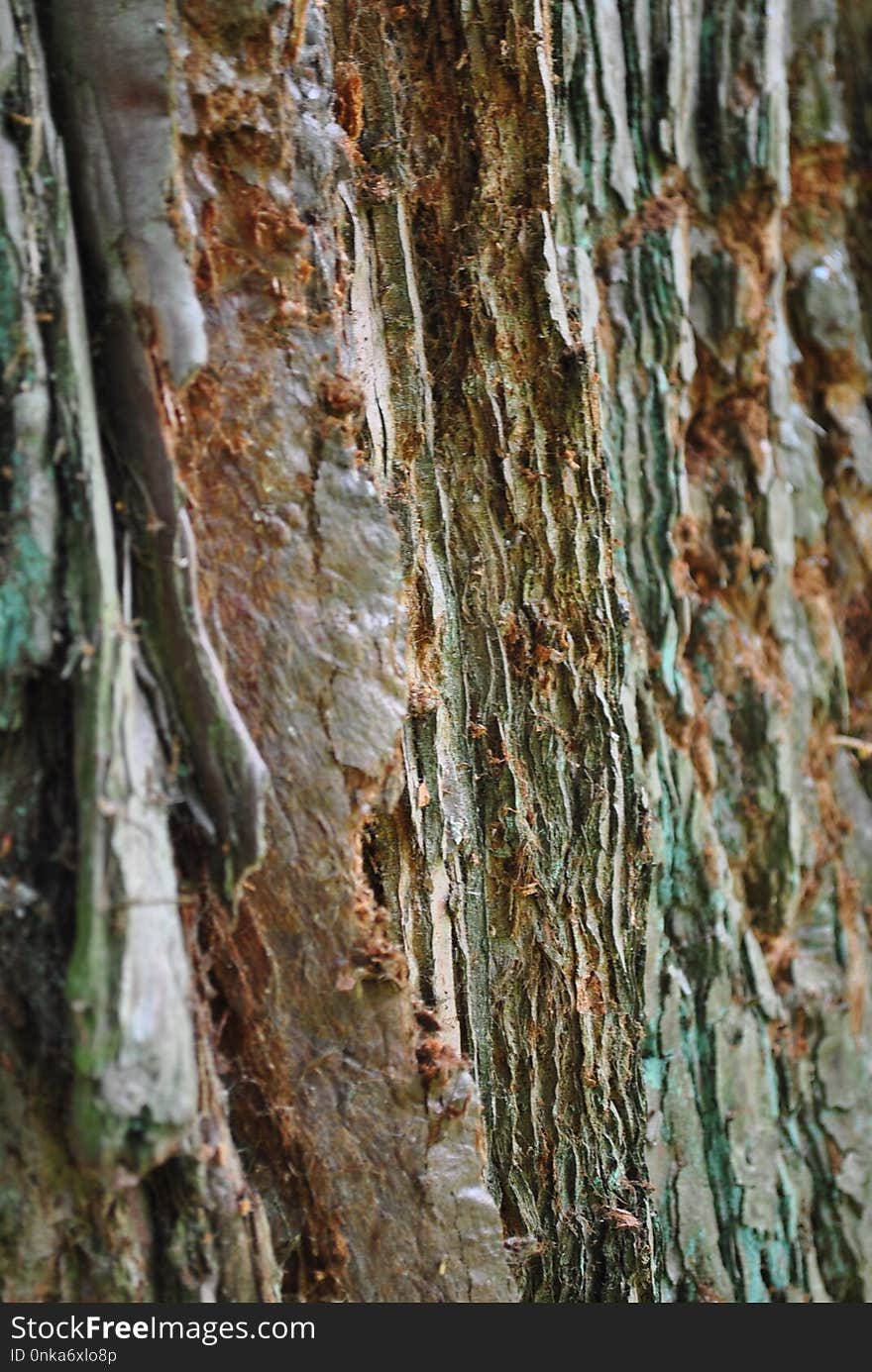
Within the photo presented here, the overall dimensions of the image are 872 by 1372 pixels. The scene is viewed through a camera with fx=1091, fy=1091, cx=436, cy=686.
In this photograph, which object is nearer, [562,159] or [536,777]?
[536,777]

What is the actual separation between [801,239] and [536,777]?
3.65ft

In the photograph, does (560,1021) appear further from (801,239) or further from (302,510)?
(801,239)

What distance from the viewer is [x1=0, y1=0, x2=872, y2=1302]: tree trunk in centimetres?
97

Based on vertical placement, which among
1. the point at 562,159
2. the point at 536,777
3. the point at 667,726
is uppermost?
the point at 562,159

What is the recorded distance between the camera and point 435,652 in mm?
1330

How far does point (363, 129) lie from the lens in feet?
4.37

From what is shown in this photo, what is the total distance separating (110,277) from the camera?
1012 mm

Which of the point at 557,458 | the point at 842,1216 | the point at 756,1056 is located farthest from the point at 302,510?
the point at 842,1216

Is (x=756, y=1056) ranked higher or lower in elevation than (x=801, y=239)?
lower

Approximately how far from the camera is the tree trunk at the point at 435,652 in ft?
3.18

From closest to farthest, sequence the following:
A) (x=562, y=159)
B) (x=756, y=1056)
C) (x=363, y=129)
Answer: (x=363, y=129) → (x=562, y=159) → (x=756, y=1056)

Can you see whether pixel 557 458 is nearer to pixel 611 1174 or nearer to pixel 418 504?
pixel 418 504

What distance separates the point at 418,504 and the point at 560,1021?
681 mm

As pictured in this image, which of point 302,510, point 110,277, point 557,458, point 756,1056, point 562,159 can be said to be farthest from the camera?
point 756,1056
